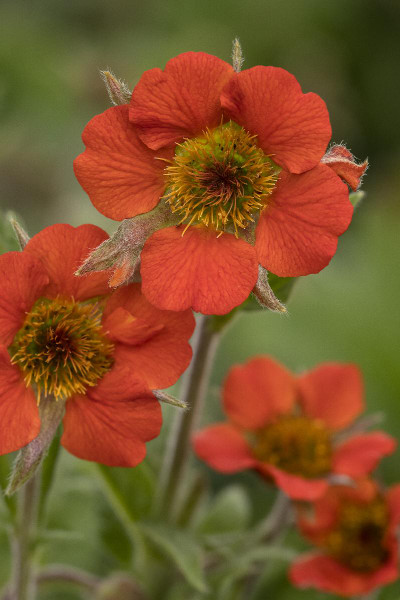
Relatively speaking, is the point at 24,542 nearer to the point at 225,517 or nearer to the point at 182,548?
the point at 182,548

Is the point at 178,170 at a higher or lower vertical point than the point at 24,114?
lower

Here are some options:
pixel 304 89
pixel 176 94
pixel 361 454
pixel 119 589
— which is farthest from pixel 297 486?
pixel 304 89

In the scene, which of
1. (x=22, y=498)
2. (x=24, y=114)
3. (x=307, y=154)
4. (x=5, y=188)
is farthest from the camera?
(x=5, y=188)

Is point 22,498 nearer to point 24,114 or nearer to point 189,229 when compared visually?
point 189,229

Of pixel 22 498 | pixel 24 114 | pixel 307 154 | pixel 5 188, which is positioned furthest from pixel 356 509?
pixel 5 188

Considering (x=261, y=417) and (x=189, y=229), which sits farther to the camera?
(x=261, y=417)

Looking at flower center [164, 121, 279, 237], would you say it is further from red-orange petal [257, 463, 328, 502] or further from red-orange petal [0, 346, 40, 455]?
red-orange petal [257, 463, 328, 502]
